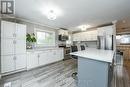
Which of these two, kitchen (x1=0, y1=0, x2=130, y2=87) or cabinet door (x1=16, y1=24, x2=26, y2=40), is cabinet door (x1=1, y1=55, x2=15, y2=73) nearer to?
kitchen (x1=0, y1=0, x2=130, y2=87)

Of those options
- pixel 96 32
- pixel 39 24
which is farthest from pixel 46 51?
pixel 96 32

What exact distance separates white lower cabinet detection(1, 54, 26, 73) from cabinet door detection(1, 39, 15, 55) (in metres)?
0.15

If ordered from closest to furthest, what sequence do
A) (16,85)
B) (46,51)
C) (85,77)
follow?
(85,77)
(16,85)
(46,51)

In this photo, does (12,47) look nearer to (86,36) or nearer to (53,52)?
(53,52)

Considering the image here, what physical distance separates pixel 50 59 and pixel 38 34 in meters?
1.51

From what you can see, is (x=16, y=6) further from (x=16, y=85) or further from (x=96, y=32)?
(x=96, y=32)

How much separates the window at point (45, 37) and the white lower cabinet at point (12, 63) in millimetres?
1561

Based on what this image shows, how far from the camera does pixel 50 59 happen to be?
14.9 ft

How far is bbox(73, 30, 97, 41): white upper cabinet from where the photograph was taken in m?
5.88

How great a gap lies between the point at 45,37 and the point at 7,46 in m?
2.48

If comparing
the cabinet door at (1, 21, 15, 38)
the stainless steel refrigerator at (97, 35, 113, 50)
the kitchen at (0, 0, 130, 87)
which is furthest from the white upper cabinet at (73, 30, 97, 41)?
the cabinet door at (1, 21, 15, 38)

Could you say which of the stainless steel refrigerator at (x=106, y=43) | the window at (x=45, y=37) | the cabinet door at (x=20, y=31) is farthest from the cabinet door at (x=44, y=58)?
the stainless steel refrigerator at (x=106, y=43)

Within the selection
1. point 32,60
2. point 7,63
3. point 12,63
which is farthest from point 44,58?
point 7,63

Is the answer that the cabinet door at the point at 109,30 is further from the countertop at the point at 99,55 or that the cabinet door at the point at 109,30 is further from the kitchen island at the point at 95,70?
the kitchen island at the point at 95,70
